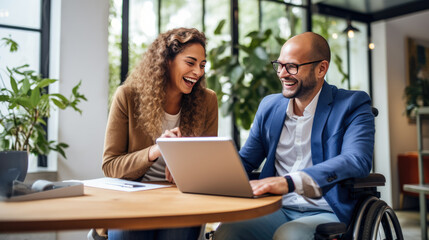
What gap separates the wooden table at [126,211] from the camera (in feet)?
2.76

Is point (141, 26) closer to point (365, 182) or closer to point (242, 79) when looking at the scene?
point (242, 79)

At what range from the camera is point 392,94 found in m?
5.72

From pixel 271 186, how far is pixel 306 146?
519 millimetres

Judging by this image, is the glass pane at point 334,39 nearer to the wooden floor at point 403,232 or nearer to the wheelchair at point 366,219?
the wooden floor at point 403,232

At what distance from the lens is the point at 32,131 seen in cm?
273

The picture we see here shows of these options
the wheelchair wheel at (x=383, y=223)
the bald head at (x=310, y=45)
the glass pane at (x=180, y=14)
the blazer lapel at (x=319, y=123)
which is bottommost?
the wheelchair wheel at (x=383, y=223)

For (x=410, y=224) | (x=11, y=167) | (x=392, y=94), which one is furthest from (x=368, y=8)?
(x=11, y=167)

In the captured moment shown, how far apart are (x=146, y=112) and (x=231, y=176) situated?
77 centimetres

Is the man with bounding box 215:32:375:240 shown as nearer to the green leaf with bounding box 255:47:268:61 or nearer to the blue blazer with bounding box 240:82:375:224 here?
the blue blazer with bounding box 240:82:375:224

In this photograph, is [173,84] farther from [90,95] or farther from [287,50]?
[90,95]

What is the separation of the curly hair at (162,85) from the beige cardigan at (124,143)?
50mm

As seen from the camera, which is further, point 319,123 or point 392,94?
point 392,94

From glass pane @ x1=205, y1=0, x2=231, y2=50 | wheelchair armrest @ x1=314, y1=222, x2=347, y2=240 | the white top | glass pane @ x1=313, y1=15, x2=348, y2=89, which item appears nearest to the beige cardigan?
the white top

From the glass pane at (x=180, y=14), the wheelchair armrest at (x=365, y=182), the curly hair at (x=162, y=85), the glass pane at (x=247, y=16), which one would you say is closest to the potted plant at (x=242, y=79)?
the glass pane at (x=180, y=14)
